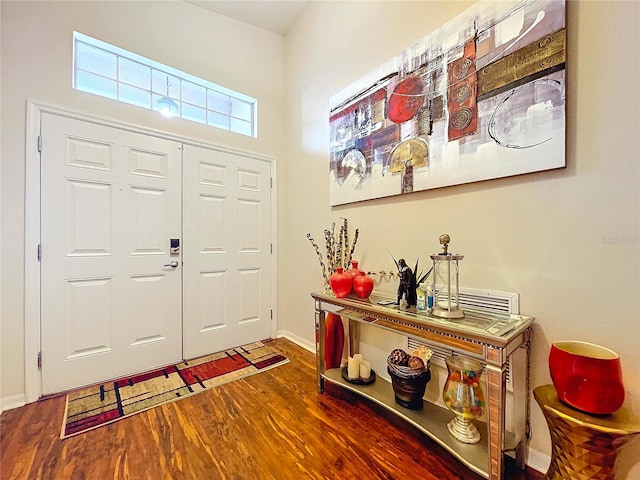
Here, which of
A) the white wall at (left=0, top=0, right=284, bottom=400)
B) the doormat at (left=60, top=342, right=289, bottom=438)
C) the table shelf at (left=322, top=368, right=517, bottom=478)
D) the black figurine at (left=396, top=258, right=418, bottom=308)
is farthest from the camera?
the white wall at (left=0, top=0, right=284, bottom=400)

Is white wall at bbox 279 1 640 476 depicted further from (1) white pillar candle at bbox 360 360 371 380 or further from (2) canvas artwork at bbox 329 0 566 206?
(1) white pillar candle at bbox 360 360 371 380

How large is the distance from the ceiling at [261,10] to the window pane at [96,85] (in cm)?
116

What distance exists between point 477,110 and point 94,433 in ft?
9.45

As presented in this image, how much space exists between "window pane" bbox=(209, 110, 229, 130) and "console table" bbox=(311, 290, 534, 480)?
89.3 inches

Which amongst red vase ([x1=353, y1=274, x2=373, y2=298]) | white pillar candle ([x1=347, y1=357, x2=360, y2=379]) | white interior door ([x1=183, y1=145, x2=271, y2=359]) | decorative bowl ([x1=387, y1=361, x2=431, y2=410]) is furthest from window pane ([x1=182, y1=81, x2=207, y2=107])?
decorative bowl ([x1=387, y1=361, x2=431, y2=410])

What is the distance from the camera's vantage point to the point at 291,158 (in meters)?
3.14

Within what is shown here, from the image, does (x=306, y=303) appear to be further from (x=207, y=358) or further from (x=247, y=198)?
(x=247, y=198)

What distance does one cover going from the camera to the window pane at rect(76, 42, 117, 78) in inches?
86.9

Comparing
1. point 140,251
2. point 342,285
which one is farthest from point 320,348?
point 140,251

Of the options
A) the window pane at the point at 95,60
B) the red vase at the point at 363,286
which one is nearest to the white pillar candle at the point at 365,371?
the red vase at the point at 363,286

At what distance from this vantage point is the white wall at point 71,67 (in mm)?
1879

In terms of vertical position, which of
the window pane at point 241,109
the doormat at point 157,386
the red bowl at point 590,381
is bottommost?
the doormat at point 157,386

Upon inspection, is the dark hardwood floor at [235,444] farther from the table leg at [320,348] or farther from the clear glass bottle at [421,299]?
the clear glass bottle at [421,299]

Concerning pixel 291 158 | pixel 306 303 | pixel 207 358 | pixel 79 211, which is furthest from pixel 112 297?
pixel 291 158
